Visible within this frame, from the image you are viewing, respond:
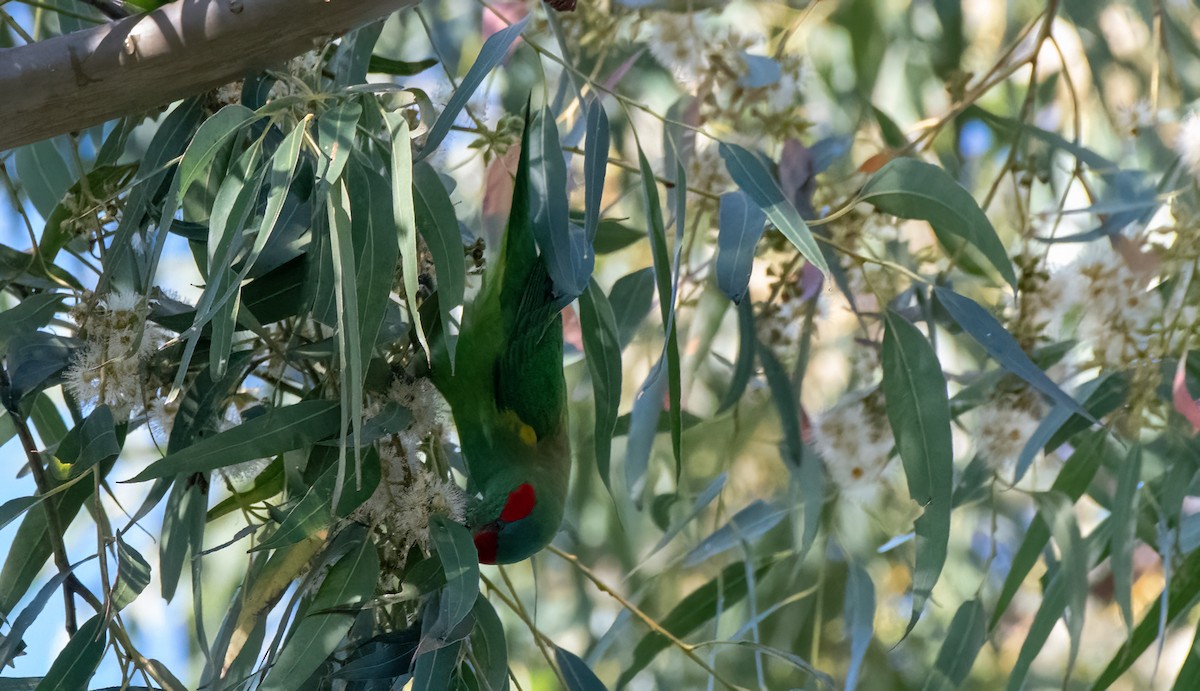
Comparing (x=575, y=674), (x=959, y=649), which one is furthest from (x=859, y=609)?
(x=575, y=674)

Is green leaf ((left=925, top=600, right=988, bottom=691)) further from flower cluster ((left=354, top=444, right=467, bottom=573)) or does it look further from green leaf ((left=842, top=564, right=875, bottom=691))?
flower cluster ((left=354, top=444, right=467, bottom=573))

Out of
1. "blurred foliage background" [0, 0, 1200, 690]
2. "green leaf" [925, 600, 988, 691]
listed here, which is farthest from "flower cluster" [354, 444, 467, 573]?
"green leaf" [925, 600, 988, 691]

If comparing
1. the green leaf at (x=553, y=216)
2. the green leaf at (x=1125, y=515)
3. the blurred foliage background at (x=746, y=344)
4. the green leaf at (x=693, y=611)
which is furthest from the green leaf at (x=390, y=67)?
the green leaf at (x=1125, y=515)

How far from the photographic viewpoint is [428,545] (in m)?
0.85

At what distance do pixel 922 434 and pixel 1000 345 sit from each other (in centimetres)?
10

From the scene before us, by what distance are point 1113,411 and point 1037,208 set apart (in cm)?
71

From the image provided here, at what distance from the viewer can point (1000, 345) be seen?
1001 mm

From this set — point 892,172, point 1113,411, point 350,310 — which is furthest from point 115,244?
point 1113,411

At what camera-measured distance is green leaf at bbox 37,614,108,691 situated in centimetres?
85

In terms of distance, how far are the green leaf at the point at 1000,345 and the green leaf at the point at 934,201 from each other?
0.19ft

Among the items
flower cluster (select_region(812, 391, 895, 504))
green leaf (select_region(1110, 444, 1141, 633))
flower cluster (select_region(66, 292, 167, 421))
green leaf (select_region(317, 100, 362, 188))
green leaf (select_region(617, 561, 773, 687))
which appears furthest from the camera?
green leaf (select_region(617, 561, 773, 687))

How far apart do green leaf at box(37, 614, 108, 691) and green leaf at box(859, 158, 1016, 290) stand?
0.67m

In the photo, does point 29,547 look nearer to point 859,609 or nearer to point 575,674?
point 575,674

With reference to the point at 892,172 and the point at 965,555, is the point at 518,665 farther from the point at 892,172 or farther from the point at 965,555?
the point at 892,172
